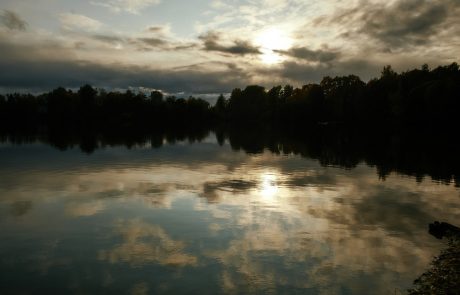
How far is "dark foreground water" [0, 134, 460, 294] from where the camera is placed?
19266mm

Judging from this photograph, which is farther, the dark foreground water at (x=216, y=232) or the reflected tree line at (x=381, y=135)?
the reflected tree line at (x=381, y=135)

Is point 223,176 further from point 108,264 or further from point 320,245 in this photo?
point 108,264

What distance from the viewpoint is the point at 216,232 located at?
2662cm

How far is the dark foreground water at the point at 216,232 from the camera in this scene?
19.3m

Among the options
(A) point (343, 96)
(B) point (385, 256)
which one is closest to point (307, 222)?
(B) point (385, 256)

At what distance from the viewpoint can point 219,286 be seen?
61.2ft

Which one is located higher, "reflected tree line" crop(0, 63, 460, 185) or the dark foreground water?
"reflected tree line" crop(0, 63, 460, 185)

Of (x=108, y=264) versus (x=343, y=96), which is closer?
(x=108, y=264)

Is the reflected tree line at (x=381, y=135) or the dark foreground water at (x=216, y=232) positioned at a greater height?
the reflected tree line at (x=381, y=135)

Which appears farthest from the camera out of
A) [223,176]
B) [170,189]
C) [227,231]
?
[223,176]

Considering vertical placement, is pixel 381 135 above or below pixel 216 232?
above

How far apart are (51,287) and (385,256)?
1726cm

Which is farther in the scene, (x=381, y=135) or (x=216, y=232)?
(x=381, y=135)

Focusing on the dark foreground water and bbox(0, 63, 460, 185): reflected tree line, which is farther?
bbox(0, 63, 460, 185): reflected tree line
